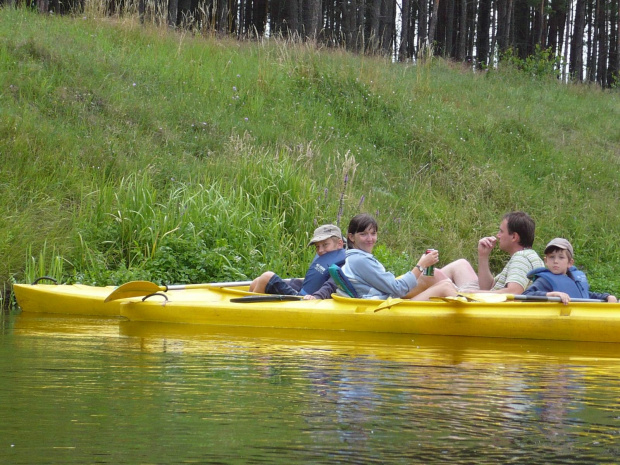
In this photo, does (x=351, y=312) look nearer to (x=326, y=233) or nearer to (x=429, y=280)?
(x=429, y=280)

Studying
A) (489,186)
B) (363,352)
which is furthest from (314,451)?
(489,186)

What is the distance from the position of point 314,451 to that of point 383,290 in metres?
3.97

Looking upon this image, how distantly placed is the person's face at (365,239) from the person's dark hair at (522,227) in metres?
1.03

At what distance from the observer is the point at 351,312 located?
6523mm

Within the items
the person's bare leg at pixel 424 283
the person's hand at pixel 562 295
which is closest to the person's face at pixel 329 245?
the person's bare leg at pixel 424 283

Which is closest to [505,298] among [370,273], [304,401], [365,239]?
[370,273]

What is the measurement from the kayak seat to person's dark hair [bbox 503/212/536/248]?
1.27 metres

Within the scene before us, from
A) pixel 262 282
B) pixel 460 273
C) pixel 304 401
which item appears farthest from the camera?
pixel 262 282

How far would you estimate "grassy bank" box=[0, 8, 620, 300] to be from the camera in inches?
353

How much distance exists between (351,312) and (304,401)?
2880 millimetres

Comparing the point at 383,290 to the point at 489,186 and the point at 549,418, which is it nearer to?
the point at 549,418

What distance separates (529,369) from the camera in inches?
189

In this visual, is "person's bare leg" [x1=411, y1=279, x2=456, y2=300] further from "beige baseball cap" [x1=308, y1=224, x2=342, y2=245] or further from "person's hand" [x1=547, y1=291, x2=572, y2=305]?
"beige baseball cap" [x1=308, y1=224, x2=342, y2=245]

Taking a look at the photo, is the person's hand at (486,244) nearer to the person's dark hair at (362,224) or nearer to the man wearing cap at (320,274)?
the person's dark hair at (362,224)
